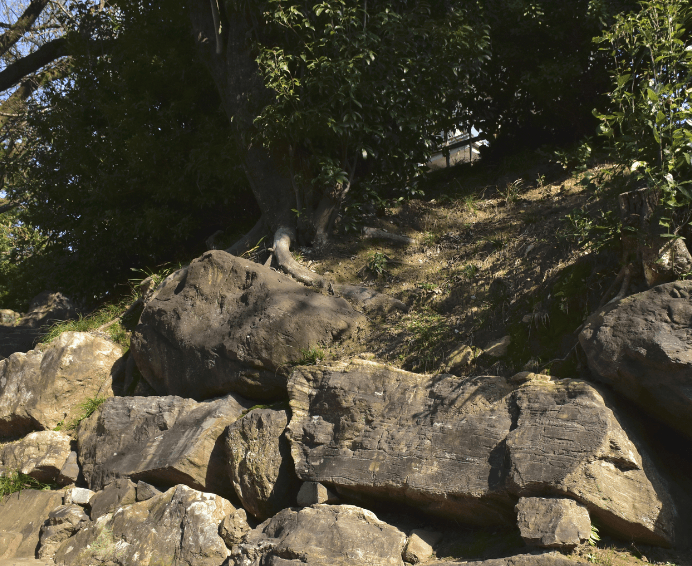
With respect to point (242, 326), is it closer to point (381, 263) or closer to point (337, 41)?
point (381, 263)

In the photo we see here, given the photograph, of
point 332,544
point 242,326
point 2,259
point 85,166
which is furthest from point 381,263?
point 2,259

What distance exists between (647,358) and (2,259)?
1343 cm

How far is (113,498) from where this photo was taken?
5637 mm

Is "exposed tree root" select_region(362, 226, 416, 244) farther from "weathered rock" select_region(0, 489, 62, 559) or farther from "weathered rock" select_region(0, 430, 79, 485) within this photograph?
"weathered rock" select_region(0, 489, 62, 559)

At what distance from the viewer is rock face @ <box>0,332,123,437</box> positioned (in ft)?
22.8

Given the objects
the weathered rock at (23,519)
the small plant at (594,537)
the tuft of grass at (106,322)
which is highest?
the tuft of grass at (106,322)

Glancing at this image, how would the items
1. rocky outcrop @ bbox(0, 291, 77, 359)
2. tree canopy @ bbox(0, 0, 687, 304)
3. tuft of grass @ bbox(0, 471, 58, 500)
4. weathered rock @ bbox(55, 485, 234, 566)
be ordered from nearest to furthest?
weathered rock @ bbox(55, 485, 234, 566), tuft of grass @ bbox(0, 471, 58, 500), tree canopy @ bbox(0, 0, 687, 304), rocky outcrop @ bbox(0, 291, 77, 359)

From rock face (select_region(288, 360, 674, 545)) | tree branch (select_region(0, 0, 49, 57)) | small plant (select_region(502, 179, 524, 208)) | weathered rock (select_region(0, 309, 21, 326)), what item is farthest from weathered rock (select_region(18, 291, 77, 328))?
small plant (select_region(502, 179, 524, 208))

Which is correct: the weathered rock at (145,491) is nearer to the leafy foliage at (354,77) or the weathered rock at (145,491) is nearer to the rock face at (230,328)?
the rock face at (230,328)

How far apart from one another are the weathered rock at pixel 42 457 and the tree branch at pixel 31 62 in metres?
6.90

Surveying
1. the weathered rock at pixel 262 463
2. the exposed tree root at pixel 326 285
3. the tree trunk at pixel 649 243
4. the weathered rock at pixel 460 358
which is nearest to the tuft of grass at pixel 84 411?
the weathered rock at pixel 262 463

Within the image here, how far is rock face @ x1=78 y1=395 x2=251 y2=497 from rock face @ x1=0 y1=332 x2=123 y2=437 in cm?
72

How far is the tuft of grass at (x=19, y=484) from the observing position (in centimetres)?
648

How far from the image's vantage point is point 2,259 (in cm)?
1362
